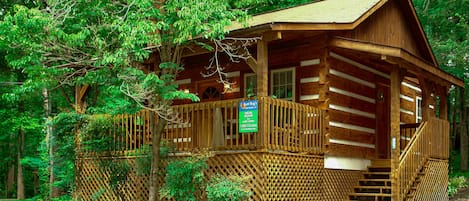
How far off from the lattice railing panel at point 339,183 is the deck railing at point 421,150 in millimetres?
1287

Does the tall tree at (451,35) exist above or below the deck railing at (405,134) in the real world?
above

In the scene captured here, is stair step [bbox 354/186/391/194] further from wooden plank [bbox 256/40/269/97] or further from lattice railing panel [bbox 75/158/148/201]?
lattice railing panel [bbox 75/158/148/201]

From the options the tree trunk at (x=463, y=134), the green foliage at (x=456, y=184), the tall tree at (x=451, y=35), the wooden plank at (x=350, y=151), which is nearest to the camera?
the wooden plank at (x=350, y=151)

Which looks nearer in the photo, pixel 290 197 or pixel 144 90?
pixel 144 90

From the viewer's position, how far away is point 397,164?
12.5 meters

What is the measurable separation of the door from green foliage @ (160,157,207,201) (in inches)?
243

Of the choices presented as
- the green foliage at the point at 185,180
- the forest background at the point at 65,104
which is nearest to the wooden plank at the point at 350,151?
the green foliage at the point at 185,180

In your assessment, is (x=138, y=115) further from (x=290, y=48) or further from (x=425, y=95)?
(x=425, y=95)

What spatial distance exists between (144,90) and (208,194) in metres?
2.31

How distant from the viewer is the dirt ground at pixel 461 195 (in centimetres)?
1678

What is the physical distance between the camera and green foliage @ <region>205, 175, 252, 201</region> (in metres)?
10.4

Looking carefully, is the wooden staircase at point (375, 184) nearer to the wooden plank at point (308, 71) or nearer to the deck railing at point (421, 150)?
the deck railing at point (421, 150)

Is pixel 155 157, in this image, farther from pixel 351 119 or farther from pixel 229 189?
pixel 351 119

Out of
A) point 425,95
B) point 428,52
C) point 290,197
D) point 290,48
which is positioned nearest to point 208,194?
point 290,197
